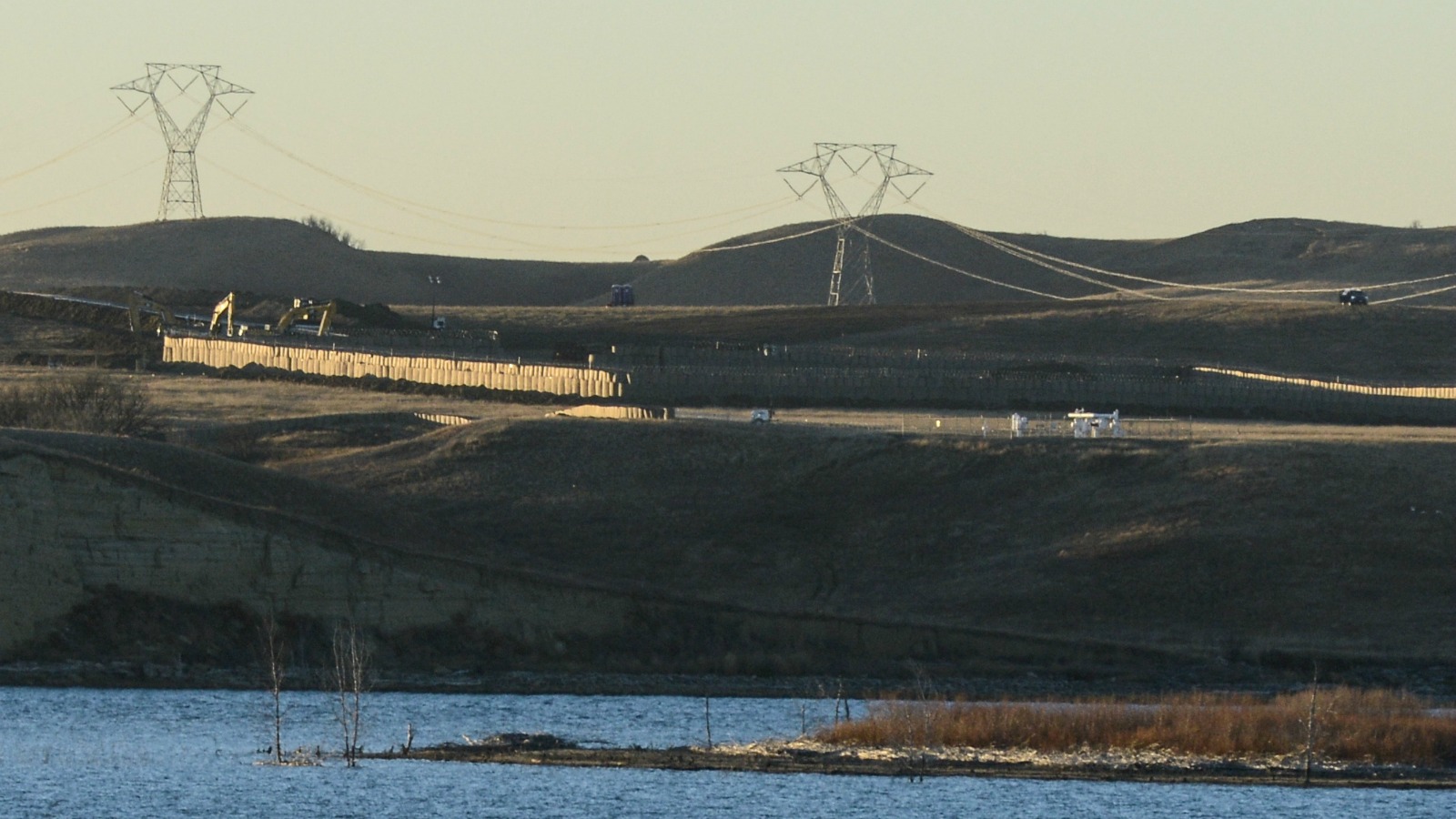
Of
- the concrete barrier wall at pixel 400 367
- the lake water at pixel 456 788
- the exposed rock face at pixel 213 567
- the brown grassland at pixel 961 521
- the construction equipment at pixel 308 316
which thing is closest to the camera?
the lake water at pixel 456 788

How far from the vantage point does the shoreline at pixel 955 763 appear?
139 feet

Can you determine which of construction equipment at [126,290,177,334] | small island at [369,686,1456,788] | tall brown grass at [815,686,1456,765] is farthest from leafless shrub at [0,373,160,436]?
tall brown grass at [815,686,1456,765]

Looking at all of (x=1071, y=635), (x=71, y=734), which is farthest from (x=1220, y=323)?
(x=71, y=734)

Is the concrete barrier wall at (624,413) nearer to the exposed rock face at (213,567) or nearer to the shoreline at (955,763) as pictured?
the exposed rock face at (213,567)

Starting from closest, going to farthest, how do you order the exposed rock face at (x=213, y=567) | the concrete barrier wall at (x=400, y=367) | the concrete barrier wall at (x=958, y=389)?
the exposed rock face at (x=213, y=567) < the concrete barrier wall at (x=958, y=389) < the concrete barrier wall at (x=400, y=367)

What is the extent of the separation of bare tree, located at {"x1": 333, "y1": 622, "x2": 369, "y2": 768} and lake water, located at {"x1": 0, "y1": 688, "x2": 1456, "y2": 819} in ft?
1.51

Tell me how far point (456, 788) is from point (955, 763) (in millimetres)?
8322

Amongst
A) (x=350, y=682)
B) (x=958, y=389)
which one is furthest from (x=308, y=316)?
(x=350, y=682)

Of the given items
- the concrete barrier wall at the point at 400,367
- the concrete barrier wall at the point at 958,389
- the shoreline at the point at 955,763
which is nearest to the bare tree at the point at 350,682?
the shoreline at the point at 955,763

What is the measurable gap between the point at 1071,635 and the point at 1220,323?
93.4 meters

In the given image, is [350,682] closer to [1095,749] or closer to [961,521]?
[1095,749]

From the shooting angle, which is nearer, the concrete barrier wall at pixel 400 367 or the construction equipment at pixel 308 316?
the concrete barrier wall at pixel 400 367

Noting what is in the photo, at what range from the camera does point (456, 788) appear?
41156mm

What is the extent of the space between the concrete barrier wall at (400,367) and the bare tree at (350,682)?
4476cm
